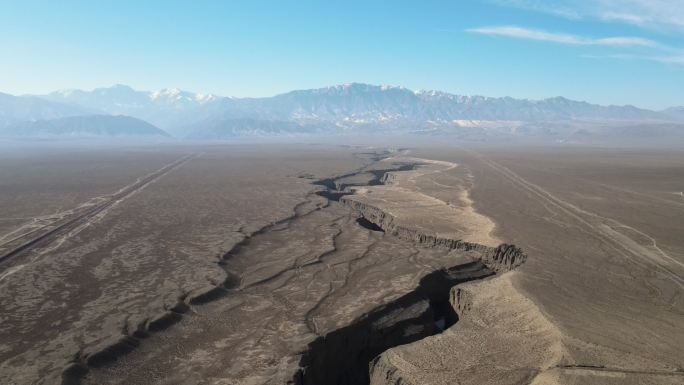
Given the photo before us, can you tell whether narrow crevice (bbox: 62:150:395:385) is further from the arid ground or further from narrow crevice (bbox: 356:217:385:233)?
narrow crevice (bbox: 356:217:385:233)

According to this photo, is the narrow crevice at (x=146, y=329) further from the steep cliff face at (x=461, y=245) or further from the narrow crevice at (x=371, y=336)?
the steep cliff face at (x=461, y=245)

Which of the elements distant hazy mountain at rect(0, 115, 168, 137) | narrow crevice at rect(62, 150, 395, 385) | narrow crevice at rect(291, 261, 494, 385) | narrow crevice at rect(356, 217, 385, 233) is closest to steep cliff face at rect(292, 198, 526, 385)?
narrow crevice at rect(291, 261, 494, 385)

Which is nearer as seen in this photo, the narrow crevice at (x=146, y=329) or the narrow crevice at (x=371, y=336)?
the narrow crevice at (x=146, y=329)

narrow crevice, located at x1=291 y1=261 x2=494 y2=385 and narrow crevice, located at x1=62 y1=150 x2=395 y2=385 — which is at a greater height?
narrow crevice, located at x1=62 y1=150 x2=395 y2=385

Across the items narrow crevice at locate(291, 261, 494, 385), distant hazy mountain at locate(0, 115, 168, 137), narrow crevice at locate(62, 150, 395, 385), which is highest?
distant hazy mountain at locate(0, 115, 168, 137)

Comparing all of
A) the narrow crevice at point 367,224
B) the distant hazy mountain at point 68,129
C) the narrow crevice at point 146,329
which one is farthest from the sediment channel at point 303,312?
the distant hazy mountain at point 68,129

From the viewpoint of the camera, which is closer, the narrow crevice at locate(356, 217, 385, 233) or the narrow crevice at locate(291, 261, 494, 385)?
the narrow crevice at locate(291, 261, 494, 385)

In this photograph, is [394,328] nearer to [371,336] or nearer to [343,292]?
[371,336]

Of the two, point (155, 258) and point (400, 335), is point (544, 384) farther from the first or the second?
point (155, 258)

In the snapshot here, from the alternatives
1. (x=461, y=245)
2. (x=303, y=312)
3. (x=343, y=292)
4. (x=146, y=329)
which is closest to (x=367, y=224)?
(x=461, y=245)
